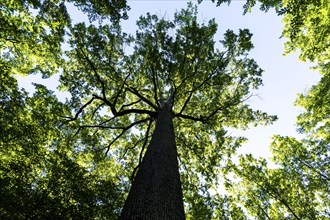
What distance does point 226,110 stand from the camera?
10.2 meters

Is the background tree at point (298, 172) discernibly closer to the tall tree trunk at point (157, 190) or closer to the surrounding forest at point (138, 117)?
the surrounding forest at point (138, 117)

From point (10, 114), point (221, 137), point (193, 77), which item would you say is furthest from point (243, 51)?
point (10, 114)

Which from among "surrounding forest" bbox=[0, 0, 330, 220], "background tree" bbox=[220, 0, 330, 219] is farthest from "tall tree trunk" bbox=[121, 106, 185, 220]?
Answer: "background tree" bbox=[220, 0, 330, 219]

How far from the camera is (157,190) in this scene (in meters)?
3.06

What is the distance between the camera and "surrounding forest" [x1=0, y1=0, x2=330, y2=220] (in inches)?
266

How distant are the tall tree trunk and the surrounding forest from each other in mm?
184

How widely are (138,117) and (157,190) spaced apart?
9490 mm

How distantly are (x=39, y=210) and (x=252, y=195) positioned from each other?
32.0 feet

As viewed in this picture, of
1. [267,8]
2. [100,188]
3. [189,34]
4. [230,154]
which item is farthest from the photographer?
[230,154]

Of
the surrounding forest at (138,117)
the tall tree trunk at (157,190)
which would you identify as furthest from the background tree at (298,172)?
the tall tree trunk at (157,190)

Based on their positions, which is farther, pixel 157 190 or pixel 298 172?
pixel 298 172

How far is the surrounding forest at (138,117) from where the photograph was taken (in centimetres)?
676

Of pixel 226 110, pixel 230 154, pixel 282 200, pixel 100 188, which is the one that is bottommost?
pixel 100 188

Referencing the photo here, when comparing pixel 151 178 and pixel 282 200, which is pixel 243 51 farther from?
pixel 151 178
